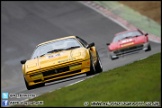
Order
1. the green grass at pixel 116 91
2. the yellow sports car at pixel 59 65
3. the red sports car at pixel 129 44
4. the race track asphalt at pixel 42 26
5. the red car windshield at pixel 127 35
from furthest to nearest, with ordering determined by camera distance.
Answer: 1. the race track asphalt at pixel 42 26
2. the red car windshield at pixel 127 35
3. the red sports car at pixel 129 44
4. the yellow sports car at pixel 59 65
5. the green grass at pixel 116 91

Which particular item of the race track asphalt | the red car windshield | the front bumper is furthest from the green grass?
the race track asphalt

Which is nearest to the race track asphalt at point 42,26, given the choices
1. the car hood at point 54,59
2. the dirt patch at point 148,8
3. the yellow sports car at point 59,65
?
the dirt patch at point 148,8

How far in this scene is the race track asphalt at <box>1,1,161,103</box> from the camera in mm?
27938

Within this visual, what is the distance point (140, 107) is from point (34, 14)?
30664 mm

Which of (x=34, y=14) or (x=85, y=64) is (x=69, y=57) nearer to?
(x=85, y=64)

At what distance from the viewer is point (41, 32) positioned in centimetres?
3325

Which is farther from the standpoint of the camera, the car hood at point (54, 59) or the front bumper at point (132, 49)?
the front bumper at point (132, 49)

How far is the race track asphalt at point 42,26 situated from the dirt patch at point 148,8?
3124 mm

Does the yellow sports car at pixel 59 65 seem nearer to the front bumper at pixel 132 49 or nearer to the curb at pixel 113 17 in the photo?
the front bumper at pixel 132 49

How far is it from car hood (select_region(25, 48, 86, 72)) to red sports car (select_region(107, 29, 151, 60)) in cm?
882

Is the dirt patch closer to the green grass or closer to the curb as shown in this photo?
the curb

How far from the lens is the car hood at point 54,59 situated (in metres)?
12.4

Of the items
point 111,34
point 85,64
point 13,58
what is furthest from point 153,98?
point 111,34

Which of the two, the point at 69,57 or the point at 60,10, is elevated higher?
the point at 60,10
